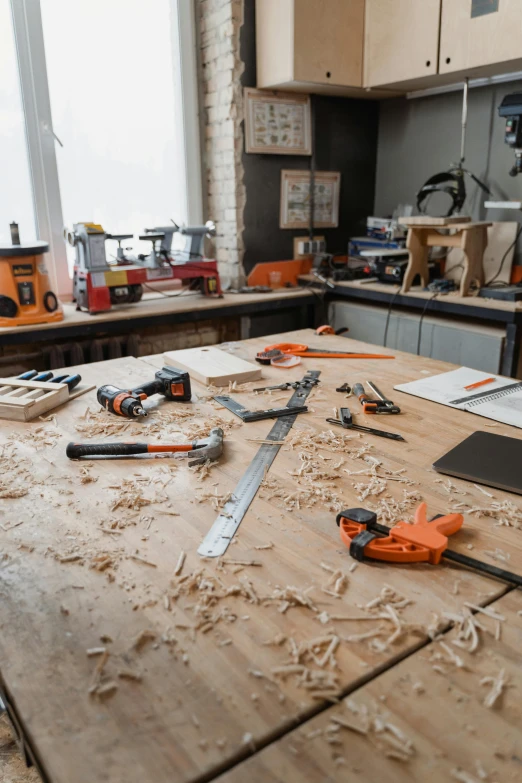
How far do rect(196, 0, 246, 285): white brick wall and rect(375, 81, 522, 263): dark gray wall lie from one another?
3.72 ft

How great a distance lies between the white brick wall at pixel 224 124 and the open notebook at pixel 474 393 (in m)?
2.20

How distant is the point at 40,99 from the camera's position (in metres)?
3.11

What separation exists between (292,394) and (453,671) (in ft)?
3.52

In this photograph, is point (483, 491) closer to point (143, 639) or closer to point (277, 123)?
point (143, 639)

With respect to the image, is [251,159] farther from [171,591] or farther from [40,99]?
[171,591]

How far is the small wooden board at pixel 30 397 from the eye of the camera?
1577mm

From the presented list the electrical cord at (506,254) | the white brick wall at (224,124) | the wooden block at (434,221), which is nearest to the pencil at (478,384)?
the wooden block at (434,221)

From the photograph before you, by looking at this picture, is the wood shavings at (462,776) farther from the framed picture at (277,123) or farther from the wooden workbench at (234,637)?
the framed picture at (277,123)

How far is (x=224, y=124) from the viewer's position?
11.7 feet

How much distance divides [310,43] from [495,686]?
344 centimetres

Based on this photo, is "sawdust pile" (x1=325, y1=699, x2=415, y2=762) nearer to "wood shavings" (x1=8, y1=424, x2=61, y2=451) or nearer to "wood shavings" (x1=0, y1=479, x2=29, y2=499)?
"wood shavings" (x1=0, y1=479, x2=29, y2=499)

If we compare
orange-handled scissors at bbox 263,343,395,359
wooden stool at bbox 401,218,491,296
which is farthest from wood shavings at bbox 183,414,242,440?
wooden stool at bbox 401,218,491,296

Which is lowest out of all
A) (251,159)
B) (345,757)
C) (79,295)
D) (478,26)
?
(345,757)

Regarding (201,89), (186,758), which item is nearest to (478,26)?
(201,89)
